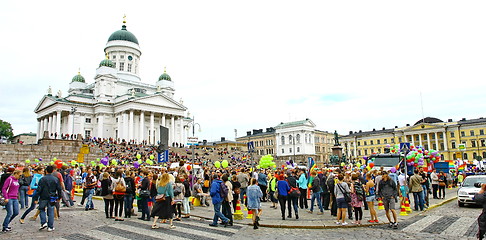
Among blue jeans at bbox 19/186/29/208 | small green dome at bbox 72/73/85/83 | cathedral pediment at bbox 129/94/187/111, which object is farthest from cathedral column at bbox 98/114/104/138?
blue jeans at bbox 19/186/29/208

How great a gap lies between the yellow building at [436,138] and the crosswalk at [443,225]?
60541 mm

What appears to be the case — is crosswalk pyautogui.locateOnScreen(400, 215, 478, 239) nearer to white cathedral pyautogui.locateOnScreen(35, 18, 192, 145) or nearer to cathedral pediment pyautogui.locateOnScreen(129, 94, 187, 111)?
white cathedral pyautogui.locateOnScreen(35, 18, 192, 145)

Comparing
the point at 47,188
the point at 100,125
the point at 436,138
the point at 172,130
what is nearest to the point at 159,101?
the point at 172,130

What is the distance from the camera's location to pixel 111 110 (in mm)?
67125

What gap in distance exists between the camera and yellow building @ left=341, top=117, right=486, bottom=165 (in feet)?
253

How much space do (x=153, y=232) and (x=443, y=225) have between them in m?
9.54

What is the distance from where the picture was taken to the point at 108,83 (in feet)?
221

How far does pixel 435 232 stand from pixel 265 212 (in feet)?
21.7

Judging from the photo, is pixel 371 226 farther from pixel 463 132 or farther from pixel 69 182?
pixel 463 132

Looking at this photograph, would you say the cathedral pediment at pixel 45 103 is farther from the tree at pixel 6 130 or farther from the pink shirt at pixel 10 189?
the pink shirt at pixel 10 189

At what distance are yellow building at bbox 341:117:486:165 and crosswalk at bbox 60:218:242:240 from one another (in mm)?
64970

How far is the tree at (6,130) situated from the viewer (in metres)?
95.6

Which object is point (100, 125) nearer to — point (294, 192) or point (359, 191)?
point (294, 192)

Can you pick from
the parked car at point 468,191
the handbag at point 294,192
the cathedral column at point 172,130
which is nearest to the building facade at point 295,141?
the cathedral column at point 172,130
